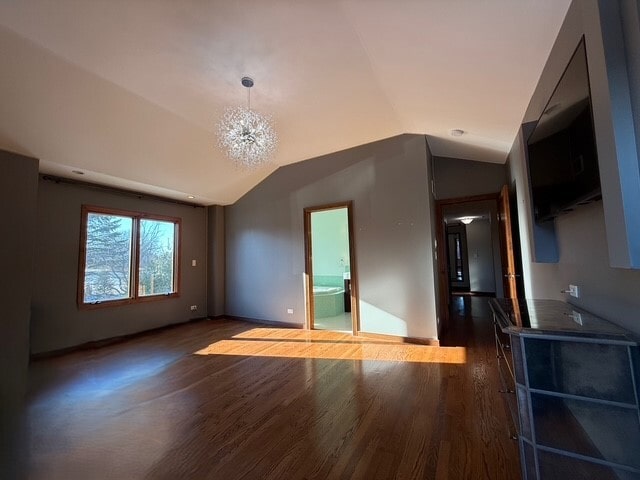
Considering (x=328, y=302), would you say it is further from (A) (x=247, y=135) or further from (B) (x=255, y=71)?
(B) (x=255, y=71)

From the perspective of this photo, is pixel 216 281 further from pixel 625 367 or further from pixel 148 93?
pixel 625 367

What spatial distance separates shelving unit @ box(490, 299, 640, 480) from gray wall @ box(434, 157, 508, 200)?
3.79 m

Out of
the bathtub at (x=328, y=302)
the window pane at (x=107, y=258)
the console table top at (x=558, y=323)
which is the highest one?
the window pane at (x=107, y=258)

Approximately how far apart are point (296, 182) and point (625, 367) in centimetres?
473

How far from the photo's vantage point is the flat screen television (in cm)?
142

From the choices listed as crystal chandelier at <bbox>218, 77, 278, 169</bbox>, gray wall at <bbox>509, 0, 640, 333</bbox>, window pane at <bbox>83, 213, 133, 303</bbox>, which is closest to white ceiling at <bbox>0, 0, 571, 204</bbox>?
gray wall at <bbox>509, 0, 640, 333</bbox>

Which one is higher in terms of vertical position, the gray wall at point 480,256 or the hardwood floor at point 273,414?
the gray wall at point 480,256

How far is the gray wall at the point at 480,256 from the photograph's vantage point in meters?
8.59

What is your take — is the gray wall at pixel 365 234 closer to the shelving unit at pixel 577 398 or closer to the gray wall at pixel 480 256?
Result: the shelving unit at pixel 577 398

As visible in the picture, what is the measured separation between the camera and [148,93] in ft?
10.1

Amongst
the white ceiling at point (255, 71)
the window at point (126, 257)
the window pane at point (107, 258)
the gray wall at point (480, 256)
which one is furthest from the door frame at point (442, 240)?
the window pane at point (107, 258)

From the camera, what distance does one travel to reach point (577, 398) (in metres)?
1.33

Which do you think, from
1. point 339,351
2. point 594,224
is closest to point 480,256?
point 339,351

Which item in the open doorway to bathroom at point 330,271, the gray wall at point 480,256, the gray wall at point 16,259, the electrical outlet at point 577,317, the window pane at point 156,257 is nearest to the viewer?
the electrical outlet at point 577,317
